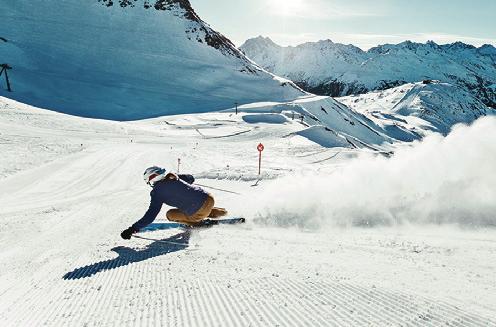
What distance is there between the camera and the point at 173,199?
9773 millimetres

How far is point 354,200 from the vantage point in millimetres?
11008

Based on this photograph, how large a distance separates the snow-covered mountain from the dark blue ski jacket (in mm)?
61637

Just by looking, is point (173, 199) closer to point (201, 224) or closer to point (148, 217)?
point (148, 217)

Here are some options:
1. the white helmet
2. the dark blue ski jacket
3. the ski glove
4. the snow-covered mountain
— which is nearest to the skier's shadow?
the ski glove

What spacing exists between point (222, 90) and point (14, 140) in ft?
228

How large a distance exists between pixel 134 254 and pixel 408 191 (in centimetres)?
739

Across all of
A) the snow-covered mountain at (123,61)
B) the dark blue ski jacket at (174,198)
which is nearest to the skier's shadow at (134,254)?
the dark blue ski jacket at (174,198)

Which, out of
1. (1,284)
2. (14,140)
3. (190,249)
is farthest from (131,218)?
(14,140)

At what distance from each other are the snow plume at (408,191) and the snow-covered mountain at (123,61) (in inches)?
2418

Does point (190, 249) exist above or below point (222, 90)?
below

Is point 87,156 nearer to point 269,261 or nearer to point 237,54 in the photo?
point 269,261

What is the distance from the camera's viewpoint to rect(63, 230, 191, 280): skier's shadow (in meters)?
7.34

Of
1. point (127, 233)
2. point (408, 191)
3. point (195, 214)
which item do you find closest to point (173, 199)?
point (195, 214)

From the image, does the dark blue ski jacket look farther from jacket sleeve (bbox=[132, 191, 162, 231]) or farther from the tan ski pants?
the tan ski pants
